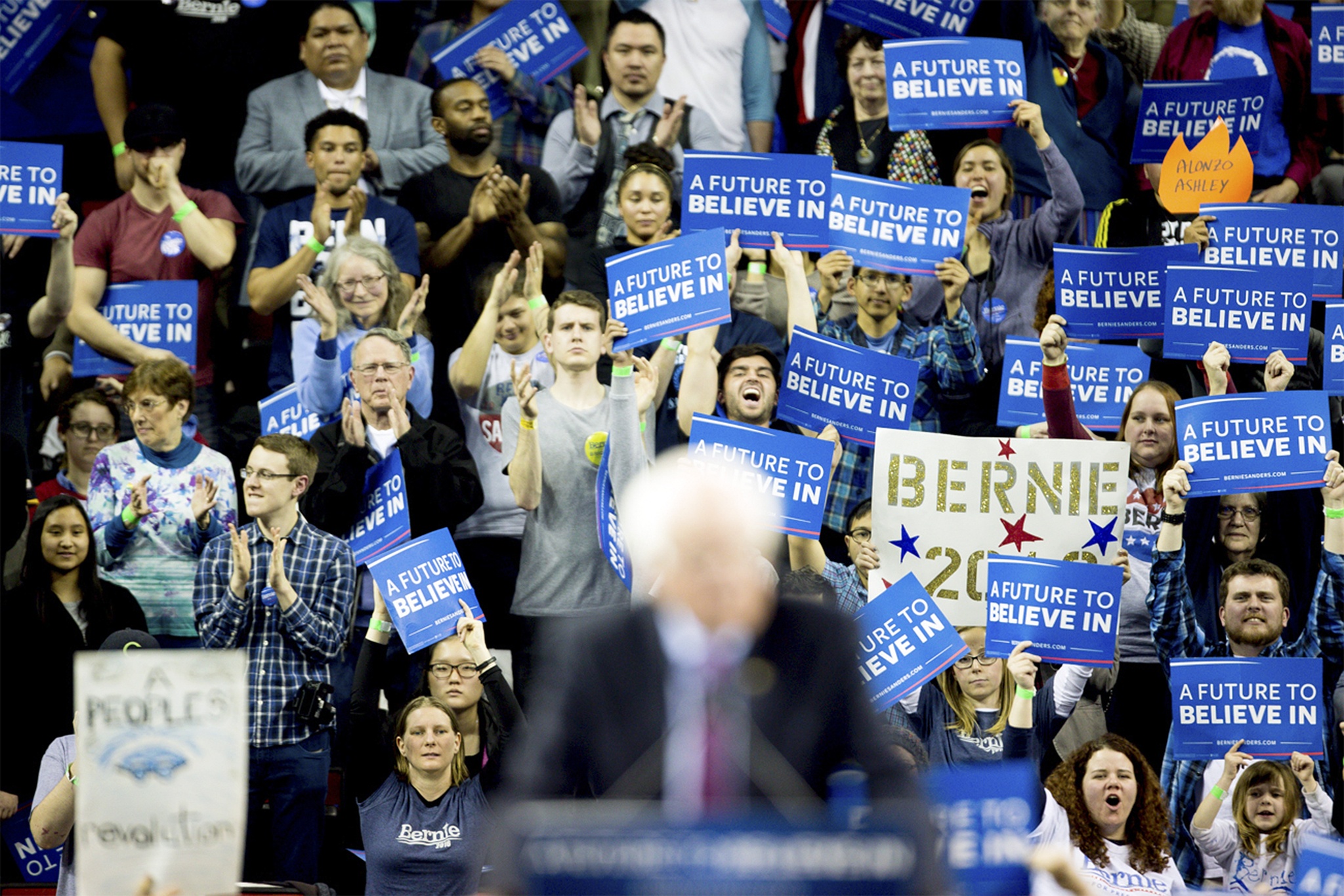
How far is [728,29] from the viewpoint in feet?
28.6

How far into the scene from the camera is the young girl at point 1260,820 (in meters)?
6.25

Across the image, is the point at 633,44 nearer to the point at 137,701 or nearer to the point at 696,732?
the point at 137,701

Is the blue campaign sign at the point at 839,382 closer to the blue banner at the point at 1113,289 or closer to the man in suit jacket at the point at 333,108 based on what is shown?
the blue banner at the point at 1113,289

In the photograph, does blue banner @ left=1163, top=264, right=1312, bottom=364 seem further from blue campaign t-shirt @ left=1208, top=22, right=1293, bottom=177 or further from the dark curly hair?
the dark curly hair

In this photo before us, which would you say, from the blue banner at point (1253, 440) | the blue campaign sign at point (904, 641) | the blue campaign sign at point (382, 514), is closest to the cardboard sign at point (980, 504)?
the blue banner at point (1253, 440)

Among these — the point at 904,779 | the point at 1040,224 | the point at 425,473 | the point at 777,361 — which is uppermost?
the point at 1040,224

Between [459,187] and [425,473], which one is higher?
[459,187]

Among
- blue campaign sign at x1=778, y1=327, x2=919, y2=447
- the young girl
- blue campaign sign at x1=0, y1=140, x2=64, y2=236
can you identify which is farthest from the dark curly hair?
blue campaign sign at x1=0, y1=140, x2=64, y2=236

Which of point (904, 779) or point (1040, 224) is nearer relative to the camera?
point (904, 779)

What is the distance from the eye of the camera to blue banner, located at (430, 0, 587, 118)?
27.5 feet

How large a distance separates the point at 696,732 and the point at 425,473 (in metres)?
4.11

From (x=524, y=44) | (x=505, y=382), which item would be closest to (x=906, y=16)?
(x=524, y=44)

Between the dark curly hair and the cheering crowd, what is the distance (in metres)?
0.02

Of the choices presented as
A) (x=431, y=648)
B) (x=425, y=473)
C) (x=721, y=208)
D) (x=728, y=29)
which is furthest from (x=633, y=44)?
(x=431, y=648)
